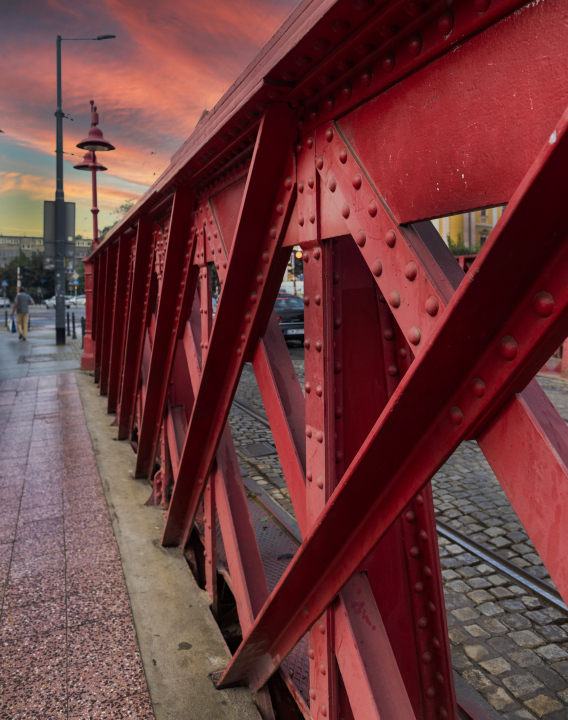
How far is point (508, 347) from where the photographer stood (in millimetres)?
1048

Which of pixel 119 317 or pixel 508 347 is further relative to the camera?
pixel 119 317

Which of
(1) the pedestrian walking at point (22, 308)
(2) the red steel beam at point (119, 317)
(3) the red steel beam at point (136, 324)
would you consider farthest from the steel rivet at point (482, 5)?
(1) the pedestrian walking at point (22, 308)

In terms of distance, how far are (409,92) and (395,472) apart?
88cm

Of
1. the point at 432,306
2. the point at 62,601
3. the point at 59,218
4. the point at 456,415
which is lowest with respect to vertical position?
the point at 62,601

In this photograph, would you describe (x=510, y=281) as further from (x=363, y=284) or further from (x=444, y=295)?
(x=363, y=284)

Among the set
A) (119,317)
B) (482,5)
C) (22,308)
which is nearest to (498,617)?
(482,5)

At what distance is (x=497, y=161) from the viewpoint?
1044 millimetres

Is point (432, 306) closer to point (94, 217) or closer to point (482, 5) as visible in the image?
point (482, 5)

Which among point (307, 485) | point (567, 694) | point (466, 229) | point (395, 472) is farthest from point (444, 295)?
point (466, 229)

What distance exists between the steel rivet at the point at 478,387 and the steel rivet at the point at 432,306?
0.18m

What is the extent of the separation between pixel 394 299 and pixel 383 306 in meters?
0.51

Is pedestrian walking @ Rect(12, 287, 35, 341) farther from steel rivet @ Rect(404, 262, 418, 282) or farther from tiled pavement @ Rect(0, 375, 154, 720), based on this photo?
steel rivet @ Rect(404, 262, 418, 282)

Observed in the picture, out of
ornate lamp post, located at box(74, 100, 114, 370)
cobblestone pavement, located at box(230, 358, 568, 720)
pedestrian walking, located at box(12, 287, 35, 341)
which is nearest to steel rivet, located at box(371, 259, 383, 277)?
cobblestone pavement, located at box(230, 358, 568, 720)

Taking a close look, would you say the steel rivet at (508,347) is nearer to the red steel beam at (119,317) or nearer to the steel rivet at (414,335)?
the steel rivet at (414,335)
